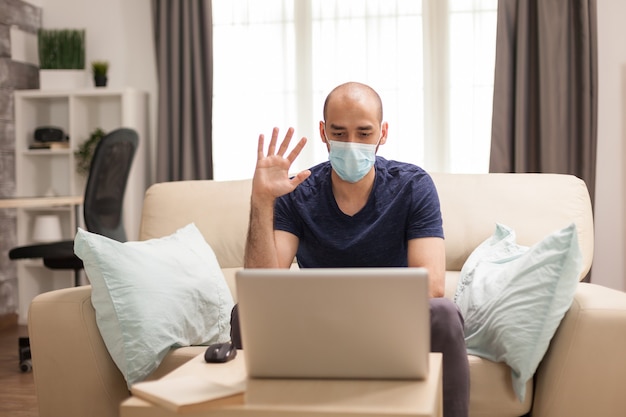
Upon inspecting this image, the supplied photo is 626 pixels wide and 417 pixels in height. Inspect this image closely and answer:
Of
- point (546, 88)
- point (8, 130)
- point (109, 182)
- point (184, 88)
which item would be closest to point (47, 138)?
point (8, 130)

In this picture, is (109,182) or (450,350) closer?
(450,350)

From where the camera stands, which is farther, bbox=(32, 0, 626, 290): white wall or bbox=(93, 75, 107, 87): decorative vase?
bbox=(93, 75, 107, 87): decorative vase

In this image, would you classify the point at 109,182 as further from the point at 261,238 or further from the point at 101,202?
the point at 261,238

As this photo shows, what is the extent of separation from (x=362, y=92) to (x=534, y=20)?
2.59m

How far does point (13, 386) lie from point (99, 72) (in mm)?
2092

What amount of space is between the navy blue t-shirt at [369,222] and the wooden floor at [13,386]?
1501 millimetres

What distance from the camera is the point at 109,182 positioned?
382 centimetres

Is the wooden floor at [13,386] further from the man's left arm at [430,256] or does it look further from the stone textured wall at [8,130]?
the man's left arm at [430,256]

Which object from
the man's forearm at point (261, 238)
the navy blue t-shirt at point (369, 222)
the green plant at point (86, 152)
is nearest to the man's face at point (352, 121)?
the navy blue t-shirt at point (369, 222)

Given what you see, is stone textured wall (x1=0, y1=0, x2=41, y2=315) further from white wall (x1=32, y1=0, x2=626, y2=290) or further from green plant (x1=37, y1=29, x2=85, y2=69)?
white wall (x1=32, y1=0, x2=626, y2=290)

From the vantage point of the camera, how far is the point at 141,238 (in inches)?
107

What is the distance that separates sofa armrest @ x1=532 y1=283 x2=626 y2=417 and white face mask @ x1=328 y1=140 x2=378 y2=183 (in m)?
0.64

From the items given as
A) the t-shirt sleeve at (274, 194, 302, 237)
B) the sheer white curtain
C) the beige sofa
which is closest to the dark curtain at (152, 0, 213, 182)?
the sheer white curtain

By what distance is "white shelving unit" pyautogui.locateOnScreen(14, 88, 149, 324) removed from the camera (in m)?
4.78
